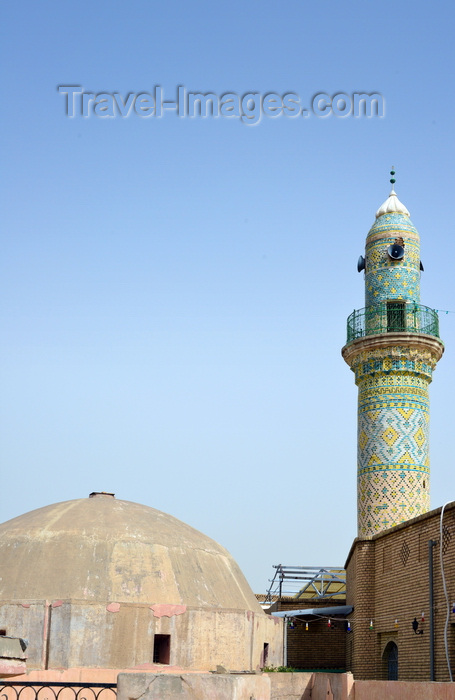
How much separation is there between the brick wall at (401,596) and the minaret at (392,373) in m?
1.29

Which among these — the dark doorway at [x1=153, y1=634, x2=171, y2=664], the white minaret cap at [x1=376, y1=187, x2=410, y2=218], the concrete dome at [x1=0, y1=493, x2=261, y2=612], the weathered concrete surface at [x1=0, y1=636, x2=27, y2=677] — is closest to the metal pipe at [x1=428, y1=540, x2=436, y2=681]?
the concrete dome at [x1=0, y1=493, x2=261, y2=612]

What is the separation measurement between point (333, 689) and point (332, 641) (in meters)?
14.5

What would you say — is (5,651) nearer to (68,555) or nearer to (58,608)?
(58,608)

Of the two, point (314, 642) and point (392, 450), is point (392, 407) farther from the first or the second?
point (314, 642)

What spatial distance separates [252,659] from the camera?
53.4ft

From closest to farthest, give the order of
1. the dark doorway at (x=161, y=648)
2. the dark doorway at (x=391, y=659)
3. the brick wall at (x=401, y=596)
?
the brick wall at (x=401, y=596) → the dark doorway at (x=161, y=648) → the dark doorway at (x=391, y=659)

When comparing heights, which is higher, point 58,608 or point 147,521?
point 147,521

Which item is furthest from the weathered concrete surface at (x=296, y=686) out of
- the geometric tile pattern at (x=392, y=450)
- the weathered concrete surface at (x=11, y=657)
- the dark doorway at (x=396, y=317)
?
the dark doorway at (x=396, y=317)

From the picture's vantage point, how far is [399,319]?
70.1 feet

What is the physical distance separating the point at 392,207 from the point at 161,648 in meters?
12.9

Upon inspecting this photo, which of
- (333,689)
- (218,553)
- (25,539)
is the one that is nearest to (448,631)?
(333,689)

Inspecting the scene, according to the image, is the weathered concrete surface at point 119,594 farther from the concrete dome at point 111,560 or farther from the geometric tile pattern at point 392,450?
the geometric tile pattern at point 392,450

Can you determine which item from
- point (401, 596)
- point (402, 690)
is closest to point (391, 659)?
point (401, 596)

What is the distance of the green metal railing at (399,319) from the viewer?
837 inches
